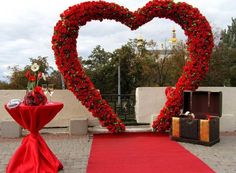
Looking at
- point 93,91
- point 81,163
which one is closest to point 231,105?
point 93,91

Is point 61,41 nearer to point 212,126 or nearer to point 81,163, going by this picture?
point 81,163

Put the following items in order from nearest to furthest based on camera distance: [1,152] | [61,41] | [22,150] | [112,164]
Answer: [22,150]
[112,164]
[1,152]
[61,41]

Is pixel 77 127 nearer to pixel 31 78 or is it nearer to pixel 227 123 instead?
pixel 31 78

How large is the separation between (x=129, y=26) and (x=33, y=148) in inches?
173

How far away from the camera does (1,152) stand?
21.4 ft

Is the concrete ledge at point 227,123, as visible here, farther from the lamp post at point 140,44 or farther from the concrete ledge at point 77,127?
the lamp post at point 140,44

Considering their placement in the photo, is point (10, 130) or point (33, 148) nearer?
point (33, 148)

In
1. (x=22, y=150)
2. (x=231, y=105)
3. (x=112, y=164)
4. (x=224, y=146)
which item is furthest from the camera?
(x=231, y=105)

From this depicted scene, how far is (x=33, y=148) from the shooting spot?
4918 mm

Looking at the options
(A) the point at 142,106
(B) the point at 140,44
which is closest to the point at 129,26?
(A) the point at 142,106

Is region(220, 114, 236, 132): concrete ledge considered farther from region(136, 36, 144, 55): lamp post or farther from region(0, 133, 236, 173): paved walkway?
region(136, 36, 144, 55): lamp post

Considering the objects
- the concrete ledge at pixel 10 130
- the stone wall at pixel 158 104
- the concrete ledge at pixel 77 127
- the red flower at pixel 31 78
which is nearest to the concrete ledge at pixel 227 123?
the stone wall at pixel 158 104

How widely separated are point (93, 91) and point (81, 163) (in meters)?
2.80

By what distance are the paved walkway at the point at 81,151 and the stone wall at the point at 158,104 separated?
0.51 metres
